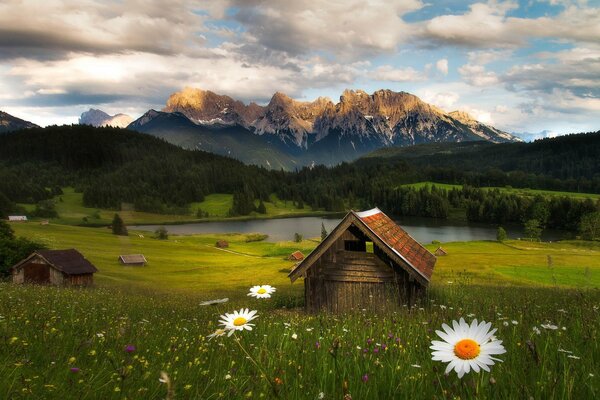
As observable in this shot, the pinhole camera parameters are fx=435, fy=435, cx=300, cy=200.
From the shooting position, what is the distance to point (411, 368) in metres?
3.33

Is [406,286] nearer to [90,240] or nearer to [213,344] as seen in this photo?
[213,344]

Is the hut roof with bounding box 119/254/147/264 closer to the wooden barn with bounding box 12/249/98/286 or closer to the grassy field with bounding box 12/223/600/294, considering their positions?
the grassy field with bounding box 12/223/600/294

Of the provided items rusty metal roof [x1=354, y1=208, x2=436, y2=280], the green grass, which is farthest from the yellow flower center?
the green grass

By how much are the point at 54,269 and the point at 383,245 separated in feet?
177

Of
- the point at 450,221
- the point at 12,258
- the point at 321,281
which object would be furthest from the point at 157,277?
the point at 450,221

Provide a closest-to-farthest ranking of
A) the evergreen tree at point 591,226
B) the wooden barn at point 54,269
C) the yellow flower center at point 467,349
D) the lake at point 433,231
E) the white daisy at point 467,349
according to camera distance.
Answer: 1. the white daisy at point 467,349
2. the yellow flower center at point 467,349
3. the wooden barn at point 54,269
4. the evergreen tree at point 591,226
5. the lake at point 433,231

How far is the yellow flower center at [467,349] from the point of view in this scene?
2.05 meters

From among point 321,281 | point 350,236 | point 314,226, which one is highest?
point 350,236

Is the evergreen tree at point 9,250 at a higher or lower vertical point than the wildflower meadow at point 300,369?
lower

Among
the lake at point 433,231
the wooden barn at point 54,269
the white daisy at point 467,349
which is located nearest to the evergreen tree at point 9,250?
the wooden barn at point 54,269

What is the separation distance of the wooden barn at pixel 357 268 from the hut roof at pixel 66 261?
46.6 m

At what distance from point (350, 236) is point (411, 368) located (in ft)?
68.9

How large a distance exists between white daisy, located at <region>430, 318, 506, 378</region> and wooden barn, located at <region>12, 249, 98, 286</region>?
63.9m

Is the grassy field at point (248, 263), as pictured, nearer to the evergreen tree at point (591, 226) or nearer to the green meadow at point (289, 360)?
the evergreen tree at point (591, 226)
